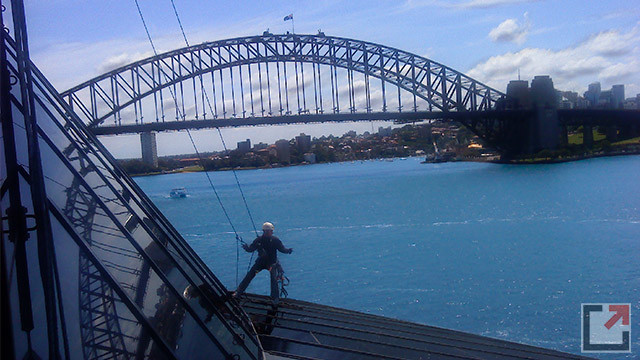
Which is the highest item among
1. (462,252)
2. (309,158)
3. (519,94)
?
(519,94)

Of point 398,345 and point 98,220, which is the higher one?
point 98,220

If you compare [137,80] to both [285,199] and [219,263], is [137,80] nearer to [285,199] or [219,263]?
[285,199]

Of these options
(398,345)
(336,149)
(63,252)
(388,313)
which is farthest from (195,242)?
(336,149)

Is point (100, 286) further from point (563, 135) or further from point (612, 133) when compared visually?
point (612, 133)

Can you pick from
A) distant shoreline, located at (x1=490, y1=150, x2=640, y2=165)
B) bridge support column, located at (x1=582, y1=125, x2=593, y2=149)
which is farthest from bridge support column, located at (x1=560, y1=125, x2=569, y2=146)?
bridge support column, located at (x1=582, y1=125, x2=593, y2=149)

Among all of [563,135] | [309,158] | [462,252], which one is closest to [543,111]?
[563,135]

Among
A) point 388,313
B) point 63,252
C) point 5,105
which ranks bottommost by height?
point 388,313

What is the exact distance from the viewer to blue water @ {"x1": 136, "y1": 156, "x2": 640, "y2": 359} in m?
12.3

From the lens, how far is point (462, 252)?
59.3 feet

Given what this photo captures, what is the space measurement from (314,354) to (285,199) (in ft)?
113

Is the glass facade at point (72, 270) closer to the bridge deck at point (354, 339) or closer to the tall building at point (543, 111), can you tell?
the bridge deck at point (354, 339)

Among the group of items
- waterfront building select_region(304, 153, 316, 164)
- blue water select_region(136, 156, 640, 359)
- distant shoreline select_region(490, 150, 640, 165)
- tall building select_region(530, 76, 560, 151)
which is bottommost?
blue water select_region(136, 156, 640, 359)

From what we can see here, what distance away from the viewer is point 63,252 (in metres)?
2.18

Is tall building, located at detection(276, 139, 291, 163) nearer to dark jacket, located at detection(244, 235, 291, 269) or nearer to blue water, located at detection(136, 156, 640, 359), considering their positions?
blue water, located at detection(136, 156, 640, 359)
